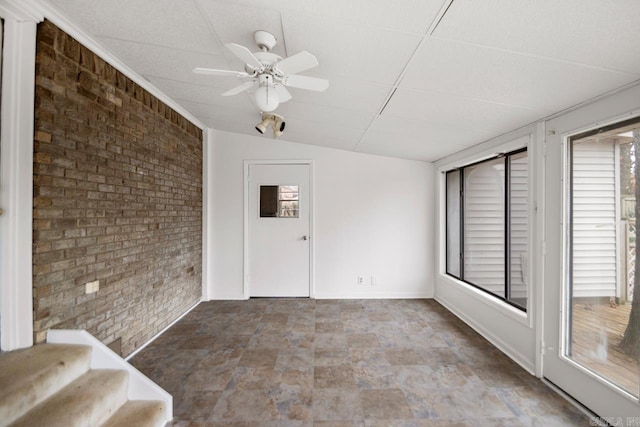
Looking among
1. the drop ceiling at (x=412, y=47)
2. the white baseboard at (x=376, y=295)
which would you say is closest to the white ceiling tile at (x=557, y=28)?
the drop ceiling at (x=412, y=47)

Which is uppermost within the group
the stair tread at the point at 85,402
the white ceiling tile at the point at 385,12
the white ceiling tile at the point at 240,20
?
the white ceiling tile at the point at 240,20

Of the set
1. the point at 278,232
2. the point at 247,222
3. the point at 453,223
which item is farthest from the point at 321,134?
the point at 453,223

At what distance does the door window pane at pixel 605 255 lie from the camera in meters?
1.61

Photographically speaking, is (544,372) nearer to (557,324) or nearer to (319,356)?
(557,324)

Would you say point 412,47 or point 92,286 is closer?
point 412,47

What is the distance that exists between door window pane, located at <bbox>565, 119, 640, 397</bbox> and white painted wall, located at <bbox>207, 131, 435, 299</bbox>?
204 centimetres

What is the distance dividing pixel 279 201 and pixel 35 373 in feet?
9.47

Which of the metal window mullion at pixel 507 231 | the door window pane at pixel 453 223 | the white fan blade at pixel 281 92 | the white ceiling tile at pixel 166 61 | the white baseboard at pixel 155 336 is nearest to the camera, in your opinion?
the white fan blade at pixel 281 92

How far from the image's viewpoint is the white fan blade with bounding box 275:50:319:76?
135cm

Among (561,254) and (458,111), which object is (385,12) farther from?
(561,254)

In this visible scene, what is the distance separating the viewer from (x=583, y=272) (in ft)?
6.17

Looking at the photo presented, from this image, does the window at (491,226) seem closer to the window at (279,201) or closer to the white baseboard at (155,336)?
the window at (279,201)

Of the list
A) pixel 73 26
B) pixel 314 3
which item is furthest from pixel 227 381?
pixel 73 26

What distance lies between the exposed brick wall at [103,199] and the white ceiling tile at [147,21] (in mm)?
223
